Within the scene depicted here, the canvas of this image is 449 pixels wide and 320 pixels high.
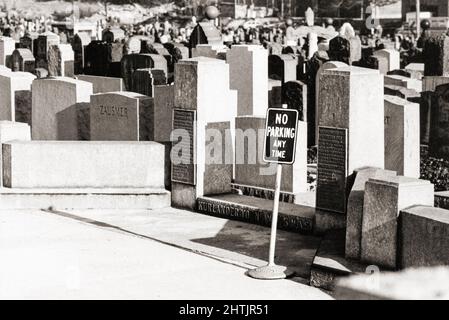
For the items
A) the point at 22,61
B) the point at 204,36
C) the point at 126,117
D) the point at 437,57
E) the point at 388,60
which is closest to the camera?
the point at 126,117

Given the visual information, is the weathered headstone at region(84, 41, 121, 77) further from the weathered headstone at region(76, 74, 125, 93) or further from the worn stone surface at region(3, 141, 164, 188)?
the worn stone surface at region(3, 141, 164, 188)

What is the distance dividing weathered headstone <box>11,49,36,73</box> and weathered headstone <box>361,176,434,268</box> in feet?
57.2

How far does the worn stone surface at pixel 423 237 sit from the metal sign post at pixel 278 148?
132cm

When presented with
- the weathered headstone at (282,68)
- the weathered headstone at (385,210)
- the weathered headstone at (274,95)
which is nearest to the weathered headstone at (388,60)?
the weathered headstone at (282,68)

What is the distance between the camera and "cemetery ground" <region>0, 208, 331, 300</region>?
884 cm

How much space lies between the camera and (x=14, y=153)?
41.8ft

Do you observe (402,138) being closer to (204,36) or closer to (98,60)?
(204,36)

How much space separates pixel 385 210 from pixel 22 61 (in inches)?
709

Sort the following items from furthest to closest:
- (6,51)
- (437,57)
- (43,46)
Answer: (43,46) → (6,51) → (437,57)

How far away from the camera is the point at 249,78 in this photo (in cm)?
1789

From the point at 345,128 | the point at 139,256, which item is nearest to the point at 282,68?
the point at 345,128

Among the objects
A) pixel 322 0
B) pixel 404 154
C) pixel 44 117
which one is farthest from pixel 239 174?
pixel 322 0
